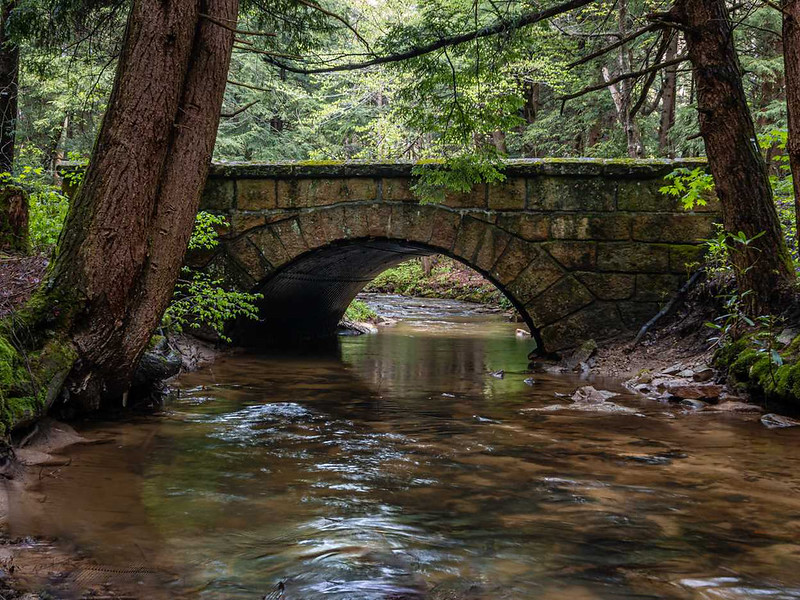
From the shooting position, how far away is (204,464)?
4.16m

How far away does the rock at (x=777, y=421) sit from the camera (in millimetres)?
5098

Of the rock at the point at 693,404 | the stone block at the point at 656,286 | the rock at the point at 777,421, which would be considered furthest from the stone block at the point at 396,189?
the rock at the point at 777,421

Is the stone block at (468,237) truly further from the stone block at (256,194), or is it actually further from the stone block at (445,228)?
the stone block at (256,194)

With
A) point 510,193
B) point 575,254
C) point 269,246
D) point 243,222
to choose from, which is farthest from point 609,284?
point 243,222

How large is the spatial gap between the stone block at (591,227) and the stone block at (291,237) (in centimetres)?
285

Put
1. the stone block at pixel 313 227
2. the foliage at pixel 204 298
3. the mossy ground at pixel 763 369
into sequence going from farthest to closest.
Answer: the stone block at pixel 313 227
the foliage at pixel 204 298
the mossy ground at pixel 763 369

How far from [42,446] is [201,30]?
8.86 feet

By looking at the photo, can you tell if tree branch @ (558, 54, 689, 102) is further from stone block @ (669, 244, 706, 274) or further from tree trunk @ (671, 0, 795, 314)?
stone block @ (669, 244, 706, 274)

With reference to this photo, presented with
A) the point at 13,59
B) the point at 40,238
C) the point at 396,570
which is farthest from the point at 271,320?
the point at 396,570

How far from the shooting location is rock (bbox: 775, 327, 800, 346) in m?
5.78

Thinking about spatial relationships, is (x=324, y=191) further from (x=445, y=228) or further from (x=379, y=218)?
(x=445, y=228)

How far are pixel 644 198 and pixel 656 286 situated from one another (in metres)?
0.98

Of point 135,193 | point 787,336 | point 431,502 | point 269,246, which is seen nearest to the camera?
point 431,502

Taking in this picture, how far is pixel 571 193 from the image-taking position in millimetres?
8062
